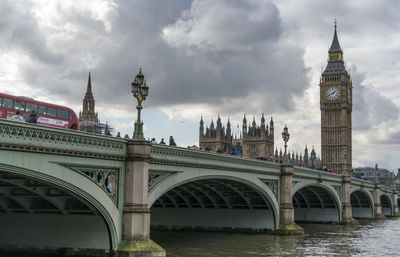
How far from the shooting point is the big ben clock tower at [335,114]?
490 feet

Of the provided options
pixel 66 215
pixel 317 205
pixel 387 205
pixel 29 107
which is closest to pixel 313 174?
pixel 317 205

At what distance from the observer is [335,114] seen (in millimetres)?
151125

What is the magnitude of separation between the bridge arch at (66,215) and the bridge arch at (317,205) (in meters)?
39.1

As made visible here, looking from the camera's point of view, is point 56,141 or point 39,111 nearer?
point 56,141

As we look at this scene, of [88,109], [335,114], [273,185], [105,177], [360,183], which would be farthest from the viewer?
[335,114]

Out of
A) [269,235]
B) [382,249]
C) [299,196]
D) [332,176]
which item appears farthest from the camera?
[299,196]

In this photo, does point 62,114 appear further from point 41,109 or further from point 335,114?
point 335,114

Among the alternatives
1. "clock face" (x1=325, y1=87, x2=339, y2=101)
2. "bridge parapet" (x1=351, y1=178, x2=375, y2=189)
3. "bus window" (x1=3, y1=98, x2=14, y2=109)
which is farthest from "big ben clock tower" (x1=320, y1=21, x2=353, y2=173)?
"bus window" (x1=3, y1=98, x2=14, y2=109)

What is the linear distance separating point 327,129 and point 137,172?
5276 inches

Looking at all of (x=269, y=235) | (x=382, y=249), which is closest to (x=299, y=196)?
(x=269, y=235)

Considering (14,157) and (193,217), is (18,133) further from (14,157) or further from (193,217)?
(193,217)

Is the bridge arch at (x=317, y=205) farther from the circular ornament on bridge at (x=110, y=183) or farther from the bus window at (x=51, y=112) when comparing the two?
the circular ornament on bridge at (x=110, y=183)

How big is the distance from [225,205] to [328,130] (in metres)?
112

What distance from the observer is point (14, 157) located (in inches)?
701
